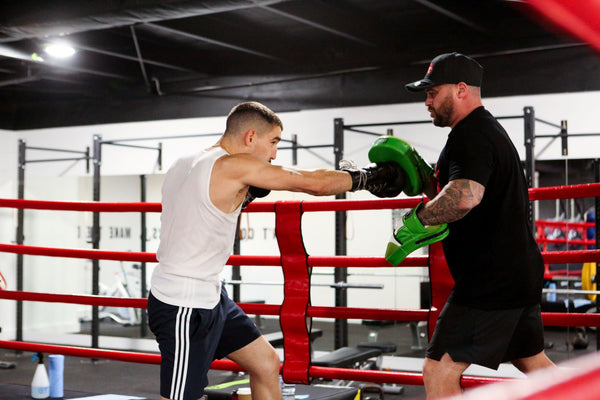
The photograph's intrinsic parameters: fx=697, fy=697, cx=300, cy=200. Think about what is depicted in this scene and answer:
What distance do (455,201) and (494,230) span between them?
0.60 ft

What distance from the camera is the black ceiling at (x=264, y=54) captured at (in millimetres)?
6539

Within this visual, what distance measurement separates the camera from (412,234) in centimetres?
223

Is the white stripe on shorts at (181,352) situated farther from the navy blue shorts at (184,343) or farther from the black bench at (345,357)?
the black bench at (345,357)

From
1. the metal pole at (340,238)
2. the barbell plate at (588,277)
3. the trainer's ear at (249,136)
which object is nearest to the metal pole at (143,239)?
the metal pole at (340,238)

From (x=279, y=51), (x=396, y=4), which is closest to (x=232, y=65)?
(x=279, y=51)

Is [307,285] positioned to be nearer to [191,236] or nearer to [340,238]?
[191,236]

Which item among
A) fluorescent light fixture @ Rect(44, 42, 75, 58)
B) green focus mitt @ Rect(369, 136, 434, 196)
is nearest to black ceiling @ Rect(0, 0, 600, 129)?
fluorescent light fixture @ Rect(44, 42, 75, 58)

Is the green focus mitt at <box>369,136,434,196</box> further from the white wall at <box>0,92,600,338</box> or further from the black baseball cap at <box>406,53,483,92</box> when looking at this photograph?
the white wall at <box>0,92,600,338</box>

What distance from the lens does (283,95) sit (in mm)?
8273

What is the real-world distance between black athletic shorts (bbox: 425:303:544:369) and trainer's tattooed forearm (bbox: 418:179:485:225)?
0.97 feet

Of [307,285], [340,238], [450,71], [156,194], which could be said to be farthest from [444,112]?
[156,194]

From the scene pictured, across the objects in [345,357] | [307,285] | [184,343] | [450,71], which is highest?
[450,71]

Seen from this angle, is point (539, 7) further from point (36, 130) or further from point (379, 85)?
point (36, 130)

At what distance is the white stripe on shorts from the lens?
2266 millimetres
